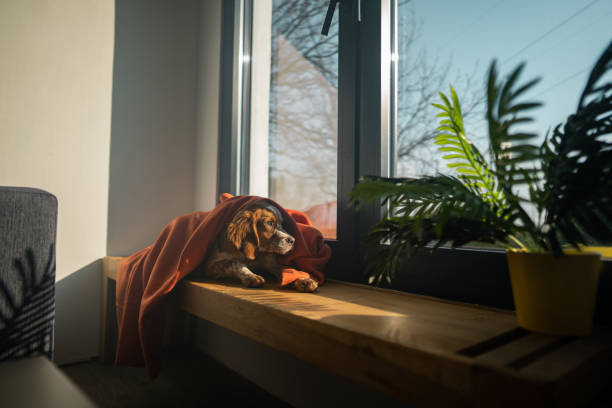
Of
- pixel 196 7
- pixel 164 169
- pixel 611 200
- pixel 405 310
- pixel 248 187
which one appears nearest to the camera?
pixel 611 200

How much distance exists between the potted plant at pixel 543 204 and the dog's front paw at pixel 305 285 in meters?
0.41

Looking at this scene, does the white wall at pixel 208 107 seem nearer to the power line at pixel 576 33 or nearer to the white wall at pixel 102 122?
the white wall at pixel 102 122

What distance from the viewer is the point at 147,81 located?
6.37 ft

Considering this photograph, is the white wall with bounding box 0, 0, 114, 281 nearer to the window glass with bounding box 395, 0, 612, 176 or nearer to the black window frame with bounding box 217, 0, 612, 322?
the black window frame with bounding box 217, 0, 612, 322

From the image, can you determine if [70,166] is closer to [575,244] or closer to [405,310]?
[405,310]

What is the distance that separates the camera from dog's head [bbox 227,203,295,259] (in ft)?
3.71

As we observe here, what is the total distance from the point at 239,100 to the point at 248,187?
1.50 ft

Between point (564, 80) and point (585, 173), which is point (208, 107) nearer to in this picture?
point (564, 80)

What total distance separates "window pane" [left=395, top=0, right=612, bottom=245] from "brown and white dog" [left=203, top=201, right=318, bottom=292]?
1.36ft

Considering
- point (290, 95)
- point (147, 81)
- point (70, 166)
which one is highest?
point (147, 81)

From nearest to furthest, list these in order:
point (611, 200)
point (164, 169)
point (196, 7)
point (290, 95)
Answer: point (611, 200), point (290, 95), point (164, 169), point (196, 7)

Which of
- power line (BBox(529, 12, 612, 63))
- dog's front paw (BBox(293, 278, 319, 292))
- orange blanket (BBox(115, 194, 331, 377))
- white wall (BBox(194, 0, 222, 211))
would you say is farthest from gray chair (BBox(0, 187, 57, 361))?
power line (BBox(529, 12, 612, 63))

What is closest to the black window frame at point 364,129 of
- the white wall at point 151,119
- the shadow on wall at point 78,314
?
the white wall at point 151,119

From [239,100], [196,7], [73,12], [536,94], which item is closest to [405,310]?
[536,94]
